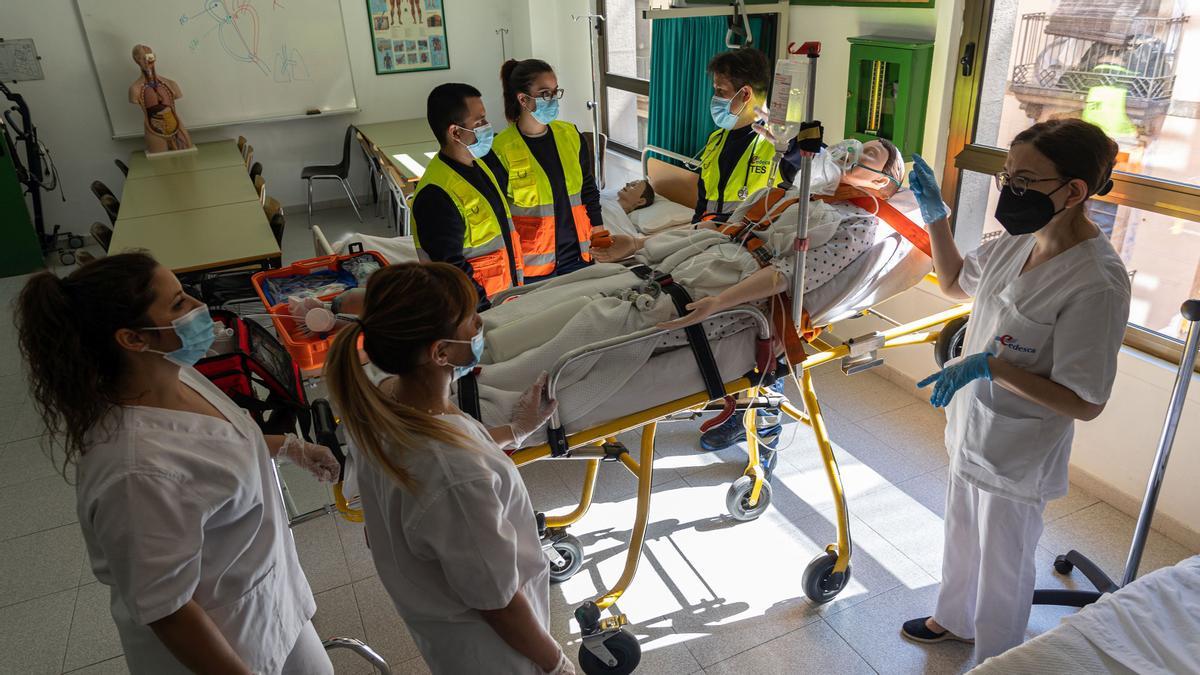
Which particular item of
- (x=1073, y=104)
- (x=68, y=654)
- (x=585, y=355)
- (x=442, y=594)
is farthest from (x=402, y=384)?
(x=1073, y=104)

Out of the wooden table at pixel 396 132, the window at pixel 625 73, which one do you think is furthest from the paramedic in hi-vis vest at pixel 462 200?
the wooden table at pixel 396 132

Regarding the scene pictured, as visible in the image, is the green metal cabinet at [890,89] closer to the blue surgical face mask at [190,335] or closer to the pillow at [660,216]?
the pillow at [660,216]

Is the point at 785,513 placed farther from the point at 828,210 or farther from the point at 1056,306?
the point at 1056,306

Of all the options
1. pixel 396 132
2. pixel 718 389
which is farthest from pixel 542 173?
pixel 396 132

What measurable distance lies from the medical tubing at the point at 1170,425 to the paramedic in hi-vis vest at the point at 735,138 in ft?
4.57

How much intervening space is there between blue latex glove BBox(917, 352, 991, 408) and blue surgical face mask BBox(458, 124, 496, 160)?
173 cm

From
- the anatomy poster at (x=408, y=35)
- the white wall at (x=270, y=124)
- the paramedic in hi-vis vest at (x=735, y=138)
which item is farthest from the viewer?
the anatomy poster at (x=408, y=35)

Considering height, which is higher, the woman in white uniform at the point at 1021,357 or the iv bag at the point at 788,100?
the iv bag at the point at 788,100

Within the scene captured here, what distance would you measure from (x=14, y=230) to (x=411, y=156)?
2.97 metres

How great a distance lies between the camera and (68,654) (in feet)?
8.00

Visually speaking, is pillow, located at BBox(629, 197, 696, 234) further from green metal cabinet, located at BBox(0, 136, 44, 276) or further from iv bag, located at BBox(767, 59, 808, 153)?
green metal cabinet, located at BBox(0, 136, 44, 276)

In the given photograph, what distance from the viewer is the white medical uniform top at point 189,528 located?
116cm

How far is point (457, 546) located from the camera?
1.17 meters

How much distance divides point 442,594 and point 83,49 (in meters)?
6.74
